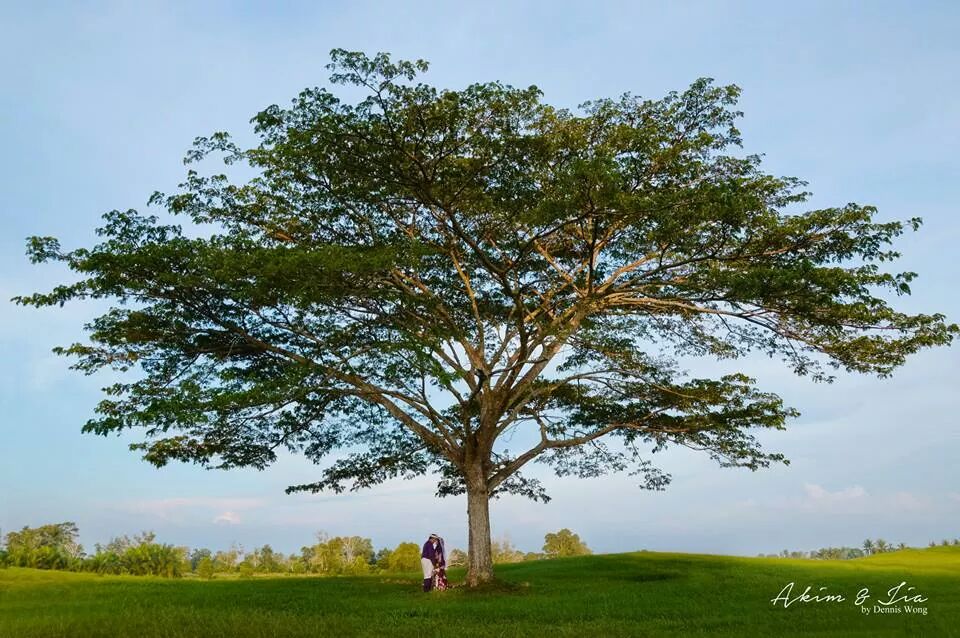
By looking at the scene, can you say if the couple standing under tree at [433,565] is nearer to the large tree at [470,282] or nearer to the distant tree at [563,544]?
the large tree at [470,282]

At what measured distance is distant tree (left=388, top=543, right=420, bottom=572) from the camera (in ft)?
124

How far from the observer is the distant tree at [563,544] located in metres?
46.2

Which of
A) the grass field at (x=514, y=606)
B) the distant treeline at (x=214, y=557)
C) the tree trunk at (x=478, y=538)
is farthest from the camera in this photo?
the distant treeline at (x=214, y=557)

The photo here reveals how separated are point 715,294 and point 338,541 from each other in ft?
101

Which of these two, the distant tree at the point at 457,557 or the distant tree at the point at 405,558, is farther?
the distant tree at the point at 457,557

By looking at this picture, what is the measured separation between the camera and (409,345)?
17.6m

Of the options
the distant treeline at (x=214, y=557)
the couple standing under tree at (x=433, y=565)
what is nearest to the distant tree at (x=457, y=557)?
the distant treeline at (x=214, y=557)

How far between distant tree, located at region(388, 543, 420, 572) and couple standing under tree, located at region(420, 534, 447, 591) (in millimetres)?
18776

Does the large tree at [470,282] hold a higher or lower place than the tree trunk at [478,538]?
higher

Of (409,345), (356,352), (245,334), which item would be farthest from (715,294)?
(245,334)

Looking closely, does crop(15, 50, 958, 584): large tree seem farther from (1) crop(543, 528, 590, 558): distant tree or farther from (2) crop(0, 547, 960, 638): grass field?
(1) crop(543, 528, 590, 558): distant tree

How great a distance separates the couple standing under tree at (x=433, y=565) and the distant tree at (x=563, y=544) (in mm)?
27995

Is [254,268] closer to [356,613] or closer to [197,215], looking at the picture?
[197,215]

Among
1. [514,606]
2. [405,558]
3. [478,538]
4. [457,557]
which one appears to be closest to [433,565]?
[478,538]
